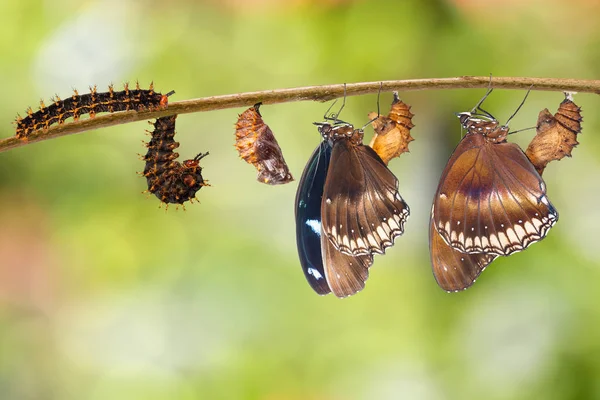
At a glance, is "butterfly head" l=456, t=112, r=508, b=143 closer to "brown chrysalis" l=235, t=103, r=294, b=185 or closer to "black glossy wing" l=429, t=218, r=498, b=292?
"black glossy wing" l=429, t=218, r=498, b=292

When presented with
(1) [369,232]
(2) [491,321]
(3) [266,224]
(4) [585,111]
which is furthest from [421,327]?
(1) [369,232]

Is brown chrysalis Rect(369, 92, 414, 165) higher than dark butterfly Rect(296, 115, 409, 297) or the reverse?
higher

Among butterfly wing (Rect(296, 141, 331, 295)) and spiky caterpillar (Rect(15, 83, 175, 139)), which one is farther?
butterfly wing (Rect(296, 141, 331, 295))

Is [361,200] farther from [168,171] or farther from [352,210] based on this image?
[168,171]

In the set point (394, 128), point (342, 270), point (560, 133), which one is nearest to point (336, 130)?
point (394, 128)

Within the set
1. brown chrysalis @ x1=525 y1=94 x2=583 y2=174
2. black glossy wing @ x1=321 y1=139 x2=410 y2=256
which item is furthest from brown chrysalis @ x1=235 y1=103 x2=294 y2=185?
Result: brown chrysalis @ x1=525 y1=94 x2=583 y2=174

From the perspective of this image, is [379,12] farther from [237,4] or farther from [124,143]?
[124,143]
